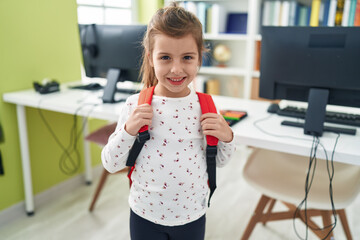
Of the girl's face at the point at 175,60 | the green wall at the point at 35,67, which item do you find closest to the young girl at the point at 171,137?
the girl's face at the point at 175,60

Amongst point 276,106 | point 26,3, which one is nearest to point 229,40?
point 276,106

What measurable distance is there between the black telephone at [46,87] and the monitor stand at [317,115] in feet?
4.57

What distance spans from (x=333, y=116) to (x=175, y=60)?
959 millimetres

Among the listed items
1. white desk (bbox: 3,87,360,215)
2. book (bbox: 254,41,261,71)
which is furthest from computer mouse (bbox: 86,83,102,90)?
book (bbox: 254,41,261,71)

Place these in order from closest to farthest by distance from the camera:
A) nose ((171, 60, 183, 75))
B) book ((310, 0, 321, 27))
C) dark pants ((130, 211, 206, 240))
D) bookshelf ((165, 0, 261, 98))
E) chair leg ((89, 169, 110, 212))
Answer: nose ((171, 60, 183, 75)), dark pants ((130, 211, 206, 240)), chair leg ((89, 169, 110, 212)), book ((310, 0, 321, 27)), bookshelf ((165, 0, 261, 98))

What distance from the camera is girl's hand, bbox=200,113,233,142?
0.93 meters

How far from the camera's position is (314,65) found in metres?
1.35

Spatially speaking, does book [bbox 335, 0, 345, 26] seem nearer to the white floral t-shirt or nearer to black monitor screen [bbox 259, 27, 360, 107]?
black monitor screen [bbox 259, 27, 360, 107]

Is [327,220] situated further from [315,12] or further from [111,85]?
[315,12]

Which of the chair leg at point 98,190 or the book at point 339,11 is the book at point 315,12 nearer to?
the book at point 339,11

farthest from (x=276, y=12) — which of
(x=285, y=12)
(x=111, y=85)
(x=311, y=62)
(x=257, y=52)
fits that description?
(x=111, y=85)

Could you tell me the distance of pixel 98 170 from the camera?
8.48 feet

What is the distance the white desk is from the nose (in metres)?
0.50

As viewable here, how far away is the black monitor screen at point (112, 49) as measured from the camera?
5.80 feet
